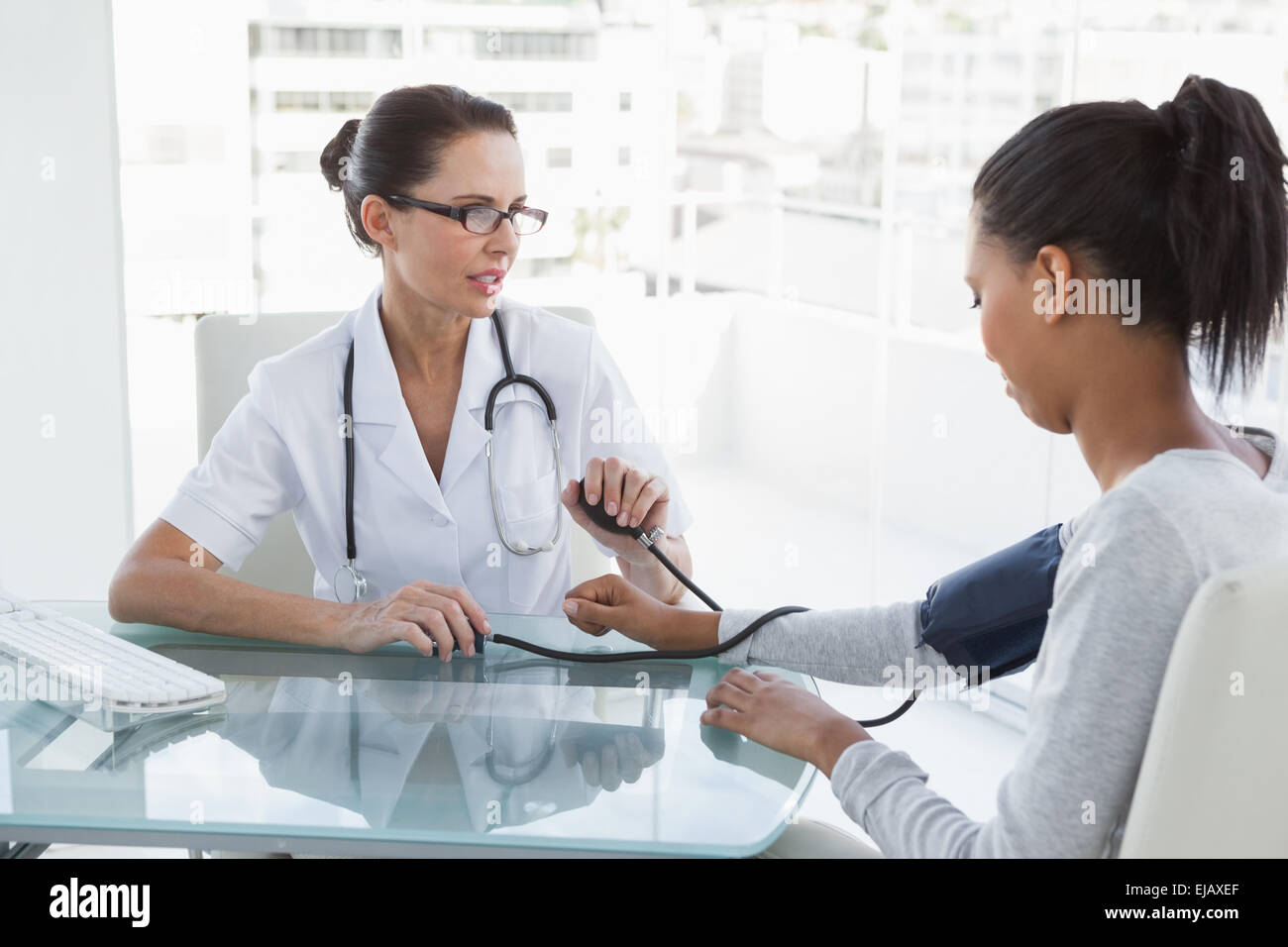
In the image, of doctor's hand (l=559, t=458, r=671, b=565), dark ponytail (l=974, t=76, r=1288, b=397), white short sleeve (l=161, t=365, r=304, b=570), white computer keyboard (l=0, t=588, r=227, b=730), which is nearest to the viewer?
dark ponytail (l=974, t=76, r=1288, b=397)

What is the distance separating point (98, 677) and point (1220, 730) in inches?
38.1

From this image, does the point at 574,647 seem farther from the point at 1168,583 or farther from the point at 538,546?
the point at 1168,583

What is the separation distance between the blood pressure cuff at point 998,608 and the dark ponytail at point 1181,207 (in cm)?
30

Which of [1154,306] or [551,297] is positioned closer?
[1154,306]

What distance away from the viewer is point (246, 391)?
179cm

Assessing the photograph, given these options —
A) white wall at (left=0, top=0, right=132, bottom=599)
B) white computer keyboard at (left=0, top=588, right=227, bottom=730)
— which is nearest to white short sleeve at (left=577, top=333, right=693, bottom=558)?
white computer keyboard at (left=0, top=588, right=227, bottom=730)

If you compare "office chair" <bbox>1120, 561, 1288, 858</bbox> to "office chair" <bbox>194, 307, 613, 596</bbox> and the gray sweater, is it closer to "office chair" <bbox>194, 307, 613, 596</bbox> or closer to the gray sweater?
the gray sweater

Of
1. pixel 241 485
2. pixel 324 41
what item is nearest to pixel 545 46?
pixel 324 41

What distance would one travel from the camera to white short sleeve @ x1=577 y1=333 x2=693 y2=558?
5.53ft

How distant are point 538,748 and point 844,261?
5611mm

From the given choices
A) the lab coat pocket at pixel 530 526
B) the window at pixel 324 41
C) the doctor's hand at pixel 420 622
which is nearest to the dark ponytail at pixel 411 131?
the lab coat pocket at pixel 530 526

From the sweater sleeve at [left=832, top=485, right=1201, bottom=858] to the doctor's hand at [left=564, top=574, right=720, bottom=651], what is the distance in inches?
20.6
